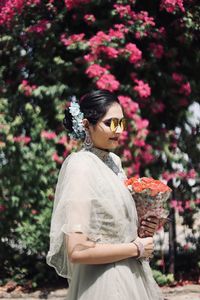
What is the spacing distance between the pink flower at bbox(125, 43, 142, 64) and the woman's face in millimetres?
3509

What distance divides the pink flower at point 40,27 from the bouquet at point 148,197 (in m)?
3.87

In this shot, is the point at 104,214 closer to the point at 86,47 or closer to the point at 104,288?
the point at 104,288

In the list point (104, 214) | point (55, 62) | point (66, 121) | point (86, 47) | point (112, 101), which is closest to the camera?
point (104, 214)

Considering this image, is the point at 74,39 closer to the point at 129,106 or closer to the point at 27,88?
the point at 27,88

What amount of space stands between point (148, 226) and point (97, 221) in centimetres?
25

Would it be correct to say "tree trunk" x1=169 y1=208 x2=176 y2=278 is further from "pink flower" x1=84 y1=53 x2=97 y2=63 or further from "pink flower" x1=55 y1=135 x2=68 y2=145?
"pink flower" x1=84 y1=53 x2=97 y2=63

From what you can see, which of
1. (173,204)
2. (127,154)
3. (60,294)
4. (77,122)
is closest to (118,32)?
(127,154)

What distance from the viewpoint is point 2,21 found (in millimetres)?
5863

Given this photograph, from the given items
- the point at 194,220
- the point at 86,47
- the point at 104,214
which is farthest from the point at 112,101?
the point at 194,220

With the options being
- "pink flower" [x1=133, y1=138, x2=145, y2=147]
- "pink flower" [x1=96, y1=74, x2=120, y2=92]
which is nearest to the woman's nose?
"pink flower" [x1=96, y1=74, x2=120, y2=92]

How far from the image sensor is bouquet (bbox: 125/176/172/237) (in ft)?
6.97

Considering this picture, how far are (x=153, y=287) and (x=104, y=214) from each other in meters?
0.40

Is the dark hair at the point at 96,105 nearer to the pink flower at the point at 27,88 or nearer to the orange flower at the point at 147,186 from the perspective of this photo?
the orange flower at the point at 147,186

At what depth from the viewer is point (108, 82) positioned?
5445 mm
